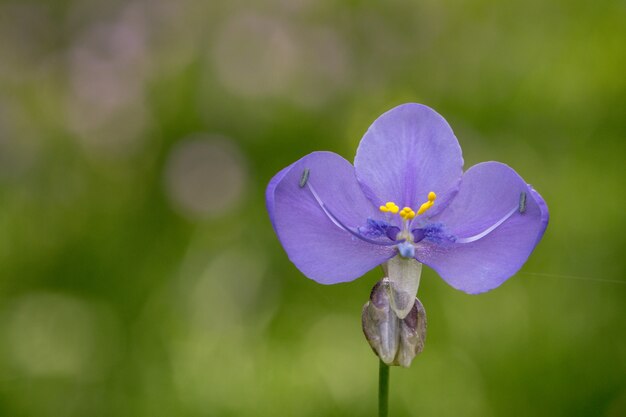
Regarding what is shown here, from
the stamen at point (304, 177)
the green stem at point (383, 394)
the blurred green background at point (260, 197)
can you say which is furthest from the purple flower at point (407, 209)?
the blurred green background at point (260, 197)

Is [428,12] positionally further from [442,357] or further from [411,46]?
[442,357]

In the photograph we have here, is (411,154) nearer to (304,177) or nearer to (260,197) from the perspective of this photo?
(304,177)

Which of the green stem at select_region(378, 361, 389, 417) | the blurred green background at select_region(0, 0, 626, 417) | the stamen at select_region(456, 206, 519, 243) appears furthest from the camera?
the blurred green background at select_region(0, 0, 626, 417)

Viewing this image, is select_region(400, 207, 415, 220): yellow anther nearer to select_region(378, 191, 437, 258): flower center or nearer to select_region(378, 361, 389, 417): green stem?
select_region(378, 191, 437, 258): flower center

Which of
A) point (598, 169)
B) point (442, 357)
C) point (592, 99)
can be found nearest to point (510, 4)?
point (592, 99)

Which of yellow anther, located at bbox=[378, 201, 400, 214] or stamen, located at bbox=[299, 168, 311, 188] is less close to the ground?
stamen, located at bbox=[299, 168, 311, 188]

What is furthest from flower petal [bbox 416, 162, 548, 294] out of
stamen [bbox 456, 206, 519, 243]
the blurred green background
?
the blurred green background

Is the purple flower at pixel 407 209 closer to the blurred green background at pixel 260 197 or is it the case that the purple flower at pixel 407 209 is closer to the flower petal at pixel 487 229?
the flower petal at pixel 487 229
